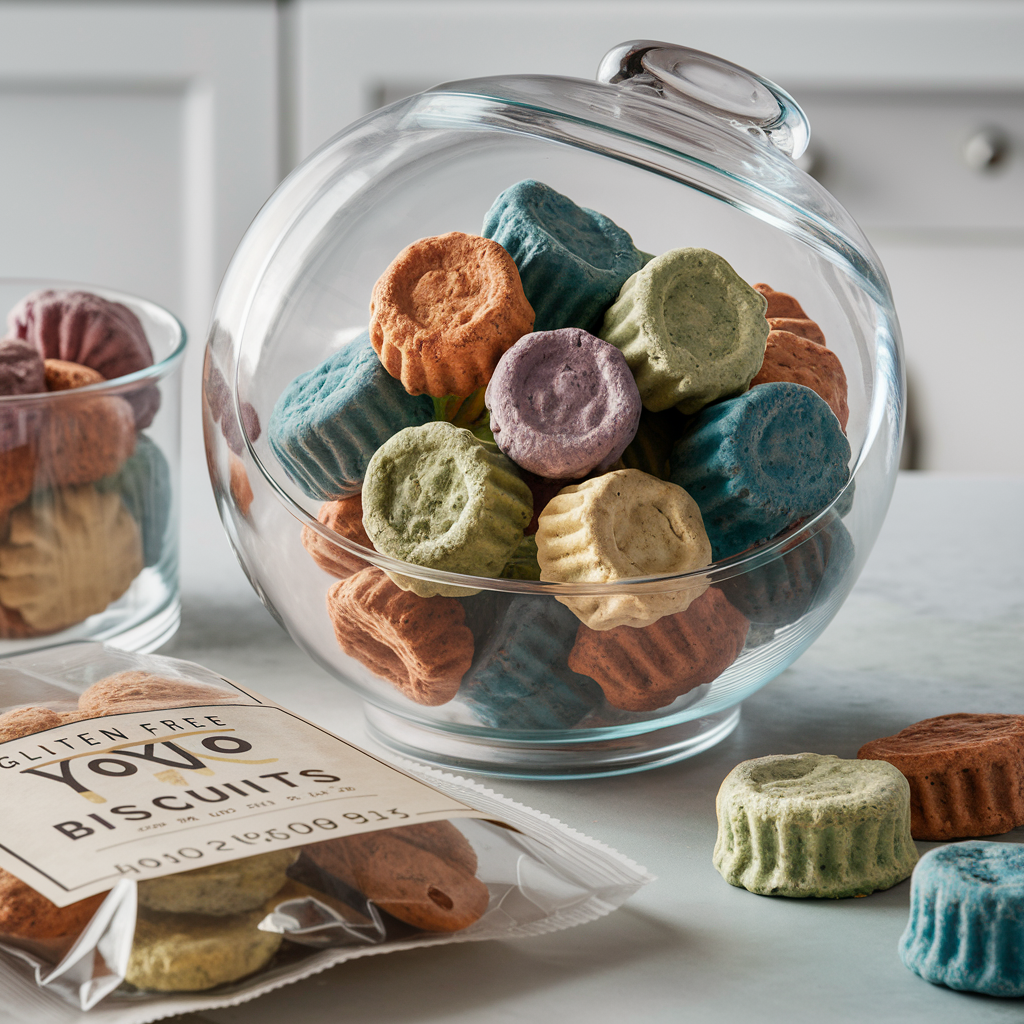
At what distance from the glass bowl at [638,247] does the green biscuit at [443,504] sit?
1 centimetres

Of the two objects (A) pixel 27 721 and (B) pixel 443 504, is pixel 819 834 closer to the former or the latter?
(B) pixel 443 504

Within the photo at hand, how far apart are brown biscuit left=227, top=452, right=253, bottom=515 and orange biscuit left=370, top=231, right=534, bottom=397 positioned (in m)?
0.12

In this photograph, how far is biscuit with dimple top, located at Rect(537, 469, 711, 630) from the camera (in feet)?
1.89

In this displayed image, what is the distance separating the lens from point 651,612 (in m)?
0.58

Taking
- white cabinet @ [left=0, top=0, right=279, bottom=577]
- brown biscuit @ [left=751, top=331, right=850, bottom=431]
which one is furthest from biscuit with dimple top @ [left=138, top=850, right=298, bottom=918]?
white cabinet @ [left=0, top=0, right=279, bottom=577]

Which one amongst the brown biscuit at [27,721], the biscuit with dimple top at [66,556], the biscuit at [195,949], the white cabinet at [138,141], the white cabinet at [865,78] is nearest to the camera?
the biscuit at [195,949]

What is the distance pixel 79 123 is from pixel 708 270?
194cm

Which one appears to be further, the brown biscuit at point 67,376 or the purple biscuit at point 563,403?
the brown biscuit at point 67,376

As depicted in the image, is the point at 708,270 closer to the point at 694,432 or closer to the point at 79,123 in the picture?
the point at 694,432

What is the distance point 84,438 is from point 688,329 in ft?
1.35

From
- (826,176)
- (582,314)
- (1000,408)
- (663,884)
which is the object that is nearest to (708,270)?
(582,314)

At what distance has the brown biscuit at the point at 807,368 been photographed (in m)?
0.67

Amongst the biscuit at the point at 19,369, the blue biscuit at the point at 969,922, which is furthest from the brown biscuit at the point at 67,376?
the blue biscuit at the point at 969,922

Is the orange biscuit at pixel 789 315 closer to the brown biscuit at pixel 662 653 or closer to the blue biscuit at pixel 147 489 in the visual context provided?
the brown biscuit at pixel 662 653
